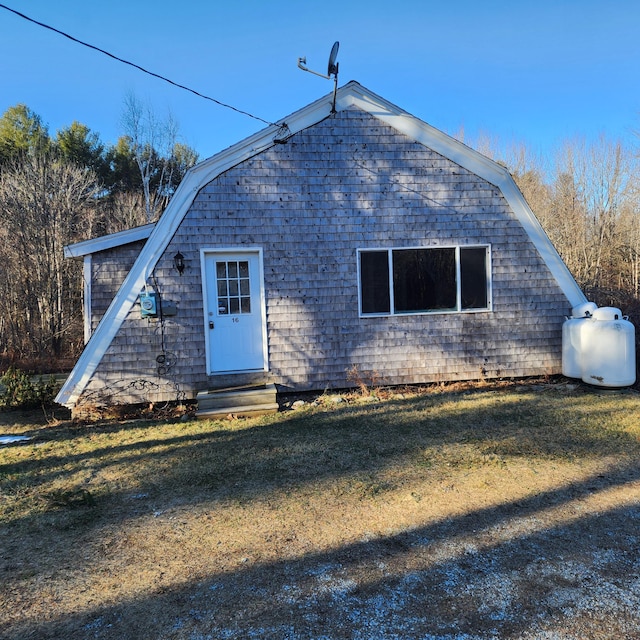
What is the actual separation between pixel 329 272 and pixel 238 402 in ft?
8.01

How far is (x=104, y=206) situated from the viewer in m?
19.5

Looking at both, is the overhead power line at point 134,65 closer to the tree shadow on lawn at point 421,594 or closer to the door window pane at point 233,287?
the door window pane at point 233,287

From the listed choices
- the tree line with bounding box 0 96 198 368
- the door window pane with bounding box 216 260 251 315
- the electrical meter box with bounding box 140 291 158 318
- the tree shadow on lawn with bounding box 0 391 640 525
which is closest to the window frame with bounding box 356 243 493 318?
the tree shadow on lawn with bounding box 0 391 640 525

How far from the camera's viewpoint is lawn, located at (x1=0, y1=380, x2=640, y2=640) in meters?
2.30

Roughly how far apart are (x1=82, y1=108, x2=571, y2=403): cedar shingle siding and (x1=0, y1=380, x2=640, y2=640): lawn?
56.6 inches

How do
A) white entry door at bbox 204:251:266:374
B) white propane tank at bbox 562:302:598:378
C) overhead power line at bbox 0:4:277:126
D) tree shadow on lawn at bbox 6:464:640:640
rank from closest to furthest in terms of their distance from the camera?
tree shadow on lawn at bbox 6:464:640:640
overhead power line at bbox 0:4:277:126
white entry door at bbox 204:251:266:374
white propane tank at bbox 562:302:598:378

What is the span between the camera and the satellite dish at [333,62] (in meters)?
6.30

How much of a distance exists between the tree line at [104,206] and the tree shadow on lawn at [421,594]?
24.2ft

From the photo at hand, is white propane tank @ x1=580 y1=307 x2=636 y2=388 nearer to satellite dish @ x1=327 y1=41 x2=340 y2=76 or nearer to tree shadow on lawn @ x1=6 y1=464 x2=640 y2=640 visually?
tree shadow on lawn @ x1=6 y1=464 x2=640 y2=640

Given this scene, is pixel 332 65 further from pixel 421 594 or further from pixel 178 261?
pixel 421 594

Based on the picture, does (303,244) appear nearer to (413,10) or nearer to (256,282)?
(256,282)

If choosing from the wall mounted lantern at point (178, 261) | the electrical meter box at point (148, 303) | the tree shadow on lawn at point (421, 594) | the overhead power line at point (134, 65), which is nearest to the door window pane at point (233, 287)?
the wall mounted lantern at point (178, 261)

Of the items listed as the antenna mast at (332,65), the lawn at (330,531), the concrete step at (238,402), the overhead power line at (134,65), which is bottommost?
the lawn at (330,531)

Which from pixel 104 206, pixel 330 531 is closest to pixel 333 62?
pixel 330 531
